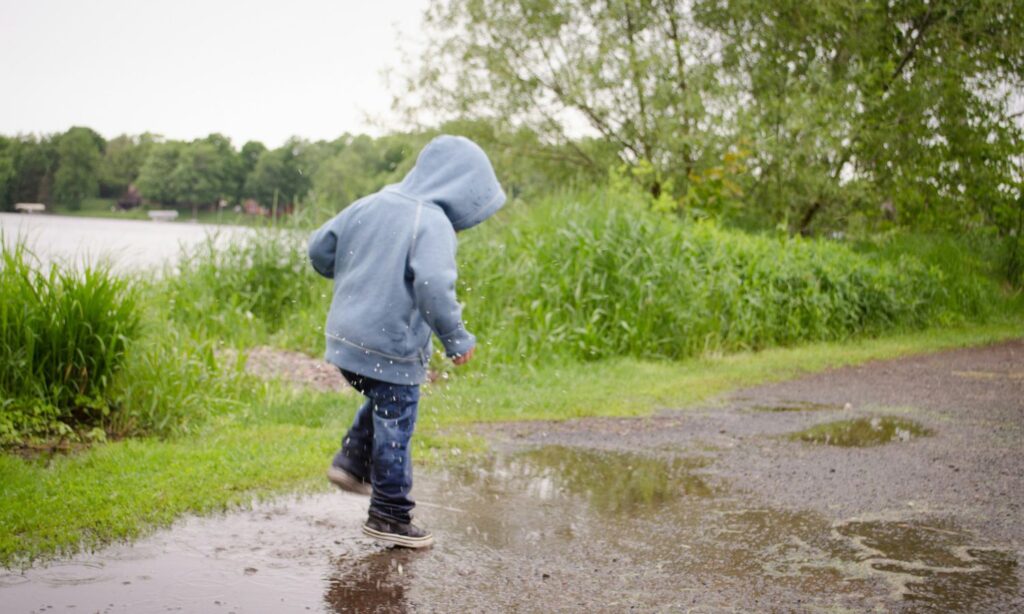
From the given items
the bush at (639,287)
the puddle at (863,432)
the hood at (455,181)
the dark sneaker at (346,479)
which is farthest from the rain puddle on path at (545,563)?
the bush at (639,287)

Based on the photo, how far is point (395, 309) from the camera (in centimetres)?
450

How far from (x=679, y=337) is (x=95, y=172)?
25.4 ft

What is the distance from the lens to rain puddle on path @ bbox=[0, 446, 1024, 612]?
3.88m

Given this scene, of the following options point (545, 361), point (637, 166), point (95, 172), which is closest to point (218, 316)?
point (95, 172)

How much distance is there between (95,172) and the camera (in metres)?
12.6

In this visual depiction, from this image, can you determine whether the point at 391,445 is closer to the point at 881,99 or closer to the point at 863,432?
the point at 863,432

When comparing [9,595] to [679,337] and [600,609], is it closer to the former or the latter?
[600,609]

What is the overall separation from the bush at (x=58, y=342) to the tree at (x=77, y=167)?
512 centimetres

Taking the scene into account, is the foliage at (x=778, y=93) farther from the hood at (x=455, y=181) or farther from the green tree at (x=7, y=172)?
the hood at (x=455, y=181)

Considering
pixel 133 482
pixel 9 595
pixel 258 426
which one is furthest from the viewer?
pixel 258 426

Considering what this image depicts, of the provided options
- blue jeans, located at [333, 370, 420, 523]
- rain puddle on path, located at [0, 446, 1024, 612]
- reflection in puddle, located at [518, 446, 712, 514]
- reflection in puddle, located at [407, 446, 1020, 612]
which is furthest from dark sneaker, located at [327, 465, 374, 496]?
reflection in puddle, located at [518, 446, 712, 514]

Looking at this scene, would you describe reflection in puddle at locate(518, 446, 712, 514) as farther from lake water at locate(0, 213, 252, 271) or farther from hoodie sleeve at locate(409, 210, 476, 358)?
lake water at locate(0, 213, 252, 271)

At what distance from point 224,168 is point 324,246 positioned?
1076 cm

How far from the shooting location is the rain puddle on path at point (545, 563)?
3883 millimetres
